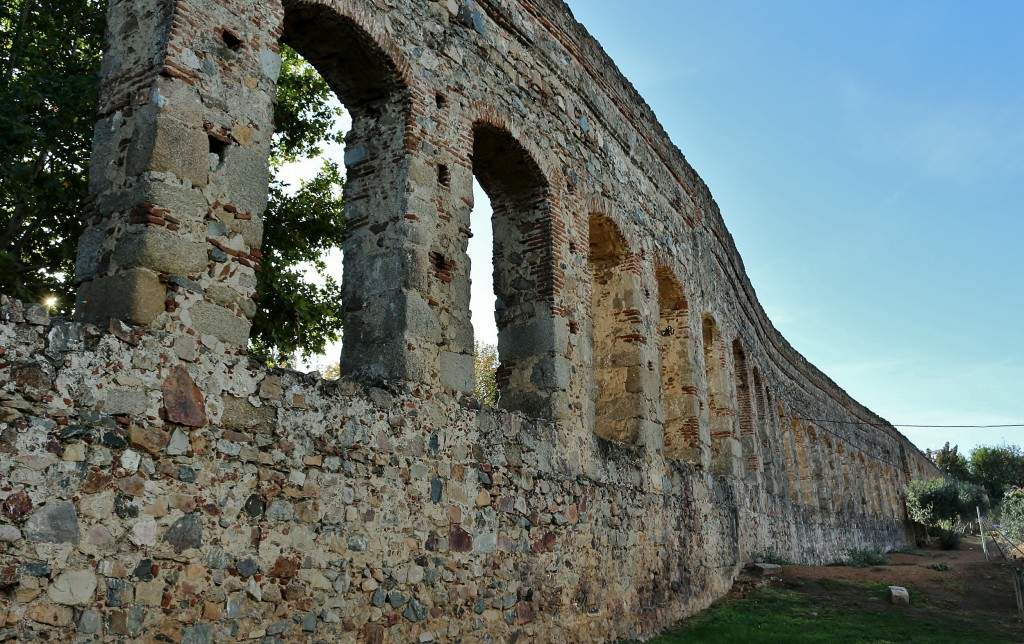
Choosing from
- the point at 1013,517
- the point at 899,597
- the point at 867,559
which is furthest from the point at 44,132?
the point at 1013,517

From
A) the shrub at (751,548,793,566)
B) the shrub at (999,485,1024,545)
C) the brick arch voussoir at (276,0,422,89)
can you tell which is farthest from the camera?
the shrub at (999,485,1024,545)

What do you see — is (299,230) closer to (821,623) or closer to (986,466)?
(821,623)

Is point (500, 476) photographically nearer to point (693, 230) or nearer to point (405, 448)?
point (405, 448)

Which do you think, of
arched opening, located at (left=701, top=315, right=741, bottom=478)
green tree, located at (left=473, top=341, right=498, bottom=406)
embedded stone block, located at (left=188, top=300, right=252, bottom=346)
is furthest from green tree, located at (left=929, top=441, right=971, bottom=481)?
embedded stone block, located at (left=188, top=300, right=252, bottom=346)

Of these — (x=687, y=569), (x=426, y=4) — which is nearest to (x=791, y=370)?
(x=687, y=569)

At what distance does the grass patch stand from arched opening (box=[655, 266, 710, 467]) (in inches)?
80.2

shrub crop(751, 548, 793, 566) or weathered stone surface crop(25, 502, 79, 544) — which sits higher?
weathered stone surface crop(25, 502, 79, 544)

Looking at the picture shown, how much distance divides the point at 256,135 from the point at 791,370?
19.5 m

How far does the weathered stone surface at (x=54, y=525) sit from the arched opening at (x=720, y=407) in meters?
10.0

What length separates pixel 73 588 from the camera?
326 cm

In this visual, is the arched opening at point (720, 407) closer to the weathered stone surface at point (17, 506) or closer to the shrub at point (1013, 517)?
the weathered stone surface at point (17, 506)

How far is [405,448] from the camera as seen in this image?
5.07m

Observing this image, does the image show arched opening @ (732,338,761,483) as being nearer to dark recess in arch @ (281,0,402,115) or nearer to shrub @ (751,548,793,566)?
shrub @ (751,548,793,566)

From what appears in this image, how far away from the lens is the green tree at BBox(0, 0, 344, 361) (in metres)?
7.97
